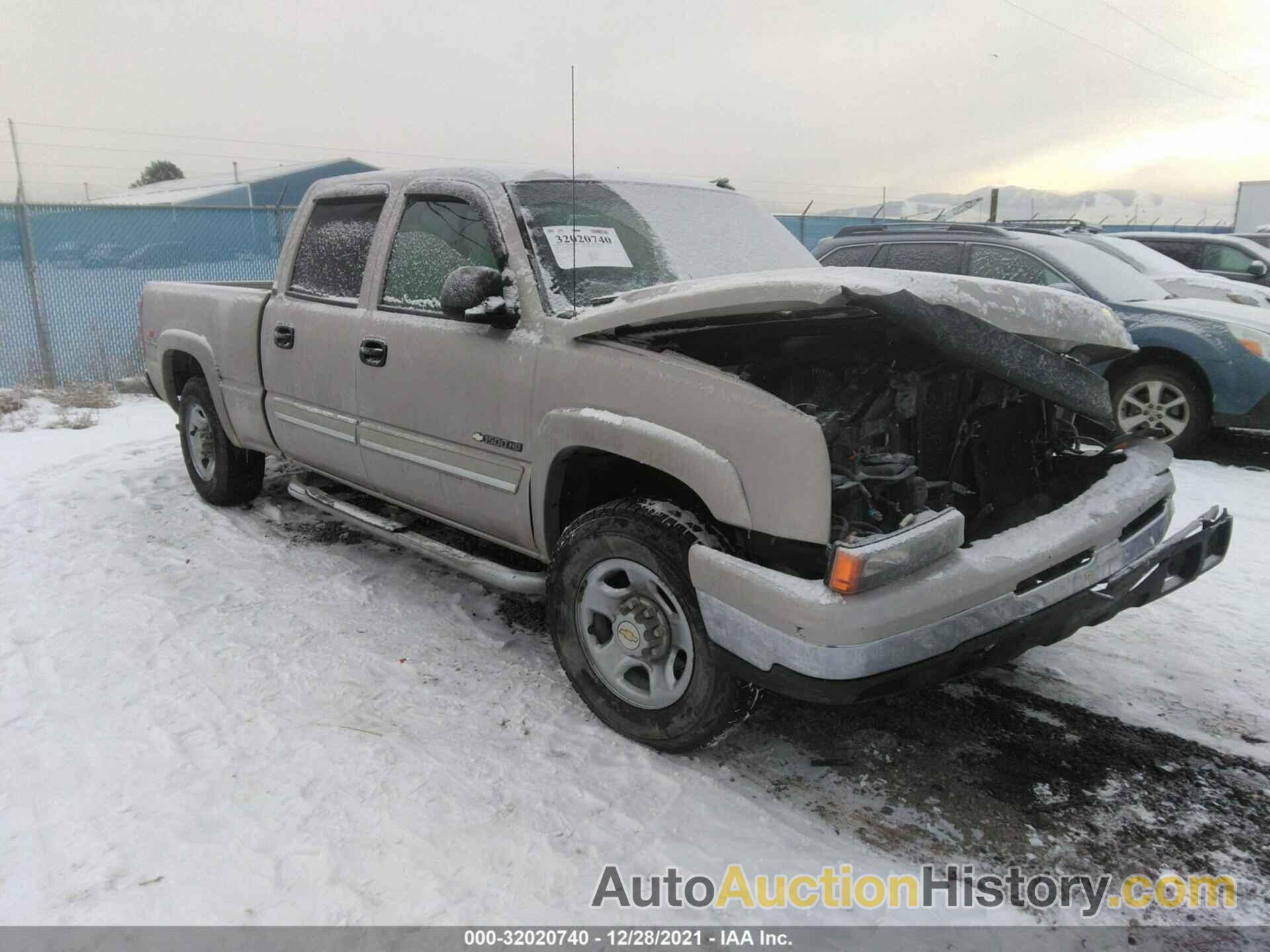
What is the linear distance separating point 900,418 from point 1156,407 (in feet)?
16.4

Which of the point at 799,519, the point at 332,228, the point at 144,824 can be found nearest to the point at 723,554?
the point at 799,519

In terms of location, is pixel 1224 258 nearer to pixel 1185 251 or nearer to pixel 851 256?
pixel 1185 251

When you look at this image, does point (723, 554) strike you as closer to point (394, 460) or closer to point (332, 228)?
point (394, 460)

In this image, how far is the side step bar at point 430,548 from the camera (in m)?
3.39

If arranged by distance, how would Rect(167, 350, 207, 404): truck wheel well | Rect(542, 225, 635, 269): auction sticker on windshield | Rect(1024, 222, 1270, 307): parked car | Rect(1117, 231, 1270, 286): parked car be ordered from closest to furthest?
Rect(542, 225, 635, 269): auction sticker on windshield, Rect(167, 350, 207, 404): truck wheel well, Rect(1024, 222, 1270, 307): parked car, Rect(1117, 231, 1270, 286): parked car

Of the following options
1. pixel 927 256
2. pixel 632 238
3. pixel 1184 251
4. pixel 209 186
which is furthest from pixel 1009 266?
pixel 209 186

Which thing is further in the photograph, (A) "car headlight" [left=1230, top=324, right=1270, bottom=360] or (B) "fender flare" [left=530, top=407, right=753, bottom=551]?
(A) "car headlight" [left=1230, top=324, right=1270, bottom=360]

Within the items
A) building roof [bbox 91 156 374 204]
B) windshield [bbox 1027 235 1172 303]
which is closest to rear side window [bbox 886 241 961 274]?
windshield [bbox 1027 235 1172 303]

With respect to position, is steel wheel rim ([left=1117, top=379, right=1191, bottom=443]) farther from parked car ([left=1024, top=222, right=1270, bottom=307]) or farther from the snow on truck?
the snow on truck

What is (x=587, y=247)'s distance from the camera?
3.42 metres

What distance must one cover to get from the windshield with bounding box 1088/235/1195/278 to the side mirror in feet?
22.6

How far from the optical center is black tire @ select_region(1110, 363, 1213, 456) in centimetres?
649

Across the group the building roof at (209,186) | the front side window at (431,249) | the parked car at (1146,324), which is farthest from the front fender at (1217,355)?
the building roof at (209,186)

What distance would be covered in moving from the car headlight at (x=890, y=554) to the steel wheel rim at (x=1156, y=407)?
5.10 m
